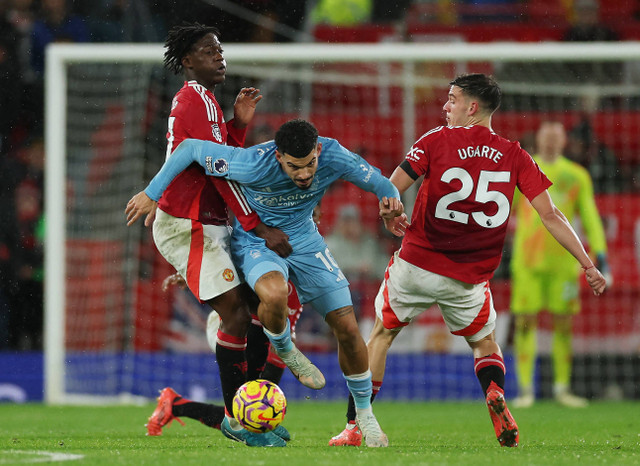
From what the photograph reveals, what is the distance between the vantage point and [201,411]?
6.44 meters

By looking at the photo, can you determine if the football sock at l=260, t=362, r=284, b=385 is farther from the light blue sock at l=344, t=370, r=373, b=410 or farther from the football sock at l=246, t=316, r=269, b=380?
the light blue sock at l=344, t=370, r=373, b=410

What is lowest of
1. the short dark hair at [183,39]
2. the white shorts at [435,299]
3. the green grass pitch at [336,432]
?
the green grass pitch at [336,432]

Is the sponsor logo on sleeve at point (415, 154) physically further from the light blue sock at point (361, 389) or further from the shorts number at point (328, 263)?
the light blue sock at point (361, 389)

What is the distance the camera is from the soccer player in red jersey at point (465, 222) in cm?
586

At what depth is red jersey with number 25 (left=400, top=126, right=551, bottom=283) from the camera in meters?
5.86

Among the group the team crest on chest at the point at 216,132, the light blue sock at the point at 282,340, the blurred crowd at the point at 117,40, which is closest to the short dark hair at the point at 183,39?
the team crest on chest at the point at 216,132

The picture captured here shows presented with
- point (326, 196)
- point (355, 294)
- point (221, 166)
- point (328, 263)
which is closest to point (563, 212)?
point (355, 294)

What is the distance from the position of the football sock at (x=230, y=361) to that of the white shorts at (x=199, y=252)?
27 cm

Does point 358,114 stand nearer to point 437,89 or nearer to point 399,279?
point 437,89

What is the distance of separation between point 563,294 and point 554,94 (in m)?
3.16

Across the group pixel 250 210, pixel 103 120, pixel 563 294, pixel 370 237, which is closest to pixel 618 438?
pixel 250 210

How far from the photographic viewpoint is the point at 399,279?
604 centimetres

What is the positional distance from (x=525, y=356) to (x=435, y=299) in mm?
3948

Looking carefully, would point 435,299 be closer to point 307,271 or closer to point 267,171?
point 307,271
